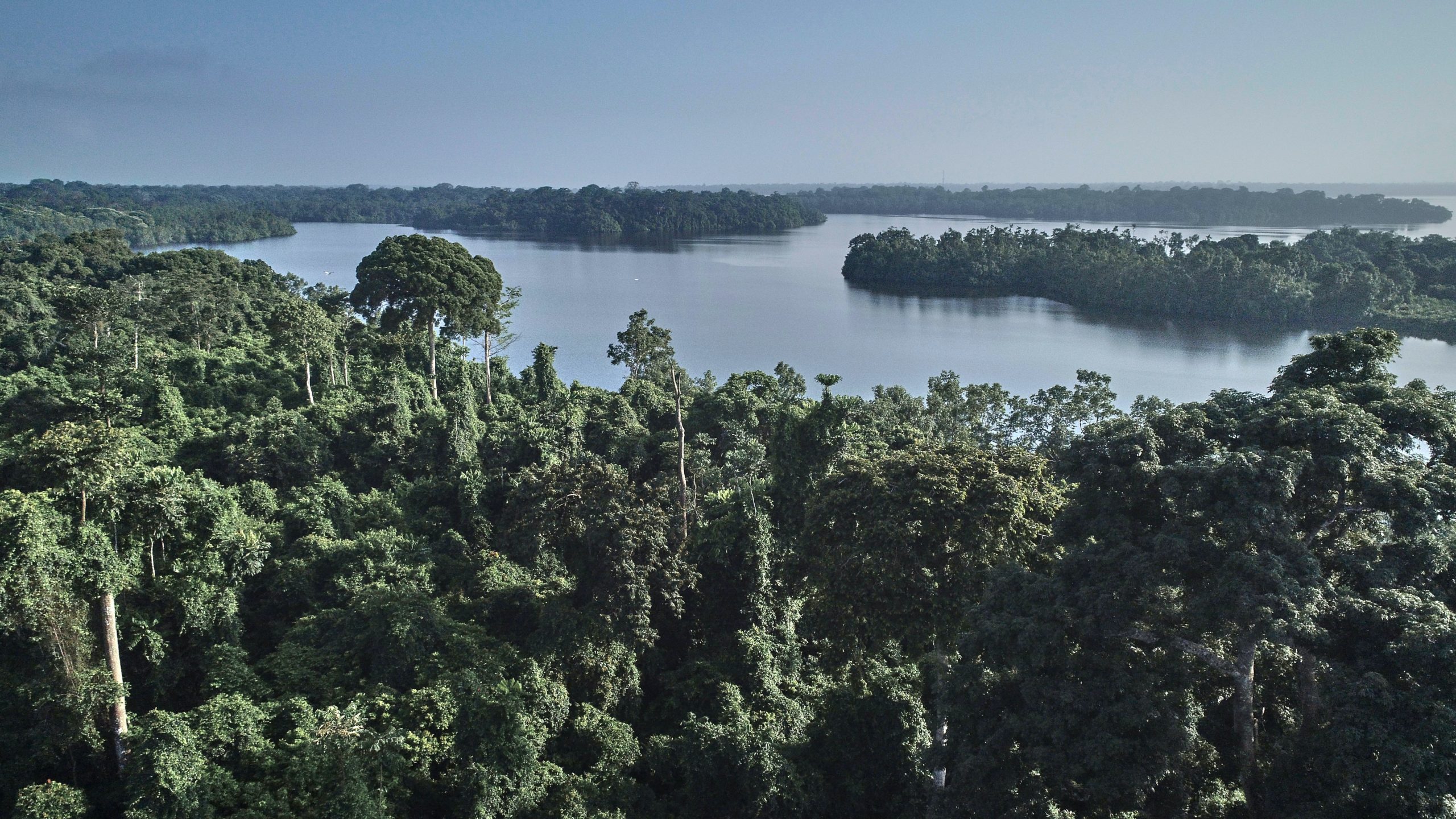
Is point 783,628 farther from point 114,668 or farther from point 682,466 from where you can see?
point 114,668

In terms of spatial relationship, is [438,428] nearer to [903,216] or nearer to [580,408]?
[580,408]

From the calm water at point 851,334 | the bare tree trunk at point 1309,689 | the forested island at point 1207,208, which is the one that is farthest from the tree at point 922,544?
the forested island at point 1207,208

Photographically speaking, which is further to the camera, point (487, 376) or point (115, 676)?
point (487, 376)

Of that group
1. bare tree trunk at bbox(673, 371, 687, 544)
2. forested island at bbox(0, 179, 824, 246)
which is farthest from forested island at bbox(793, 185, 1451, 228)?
bare tree trunk at bbox(673, 371, 687, 544)

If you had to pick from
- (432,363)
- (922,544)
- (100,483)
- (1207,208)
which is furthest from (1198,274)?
(1207,208)

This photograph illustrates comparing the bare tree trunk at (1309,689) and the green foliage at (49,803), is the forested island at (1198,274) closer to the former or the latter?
the bare tree trunk at (1309,689)

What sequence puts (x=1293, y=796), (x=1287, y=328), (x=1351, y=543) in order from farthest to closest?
(x=1287, y=328) < (x=1351, y=543) < (x=1293, y=796)

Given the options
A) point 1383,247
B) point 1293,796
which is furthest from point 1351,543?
point 1383,247
